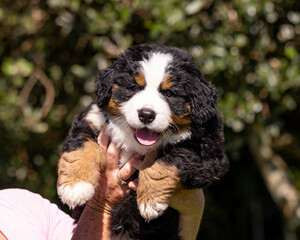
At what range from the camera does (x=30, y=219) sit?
310 cm

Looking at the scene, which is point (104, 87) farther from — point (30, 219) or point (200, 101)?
point (30, 219)

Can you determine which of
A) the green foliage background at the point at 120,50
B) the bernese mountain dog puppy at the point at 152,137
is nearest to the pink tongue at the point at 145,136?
the bernese mountain dog puppy at the point at 152,137

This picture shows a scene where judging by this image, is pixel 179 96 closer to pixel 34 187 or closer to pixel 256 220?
pixel 34 187

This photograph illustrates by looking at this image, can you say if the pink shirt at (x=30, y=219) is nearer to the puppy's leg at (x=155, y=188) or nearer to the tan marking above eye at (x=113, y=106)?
the puppy's leg at (x=155, y=188)

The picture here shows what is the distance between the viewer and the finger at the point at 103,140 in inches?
127

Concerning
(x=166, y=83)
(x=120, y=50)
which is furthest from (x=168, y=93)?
(x=120, y=50)

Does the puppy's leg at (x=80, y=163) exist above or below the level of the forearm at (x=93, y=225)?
above

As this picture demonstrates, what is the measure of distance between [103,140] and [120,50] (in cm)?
220

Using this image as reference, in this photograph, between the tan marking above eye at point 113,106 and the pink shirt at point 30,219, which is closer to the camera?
the pink shirt at point 30,219

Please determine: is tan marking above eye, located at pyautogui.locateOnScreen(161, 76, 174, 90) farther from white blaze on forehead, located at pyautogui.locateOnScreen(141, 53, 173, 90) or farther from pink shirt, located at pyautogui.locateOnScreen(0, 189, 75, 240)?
pink shirt, located at pyautogui.locateOnScreen(0, 189, 75, 240)

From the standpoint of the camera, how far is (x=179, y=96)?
3.04 metres

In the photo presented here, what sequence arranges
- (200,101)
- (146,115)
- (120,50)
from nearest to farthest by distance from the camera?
(146,115), (200,101), (120,50)

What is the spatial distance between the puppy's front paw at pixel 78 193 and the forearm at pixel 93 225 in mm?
205

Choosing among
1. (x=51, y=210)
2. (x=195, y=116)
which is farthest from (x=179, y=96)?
(x=51, y=210)
